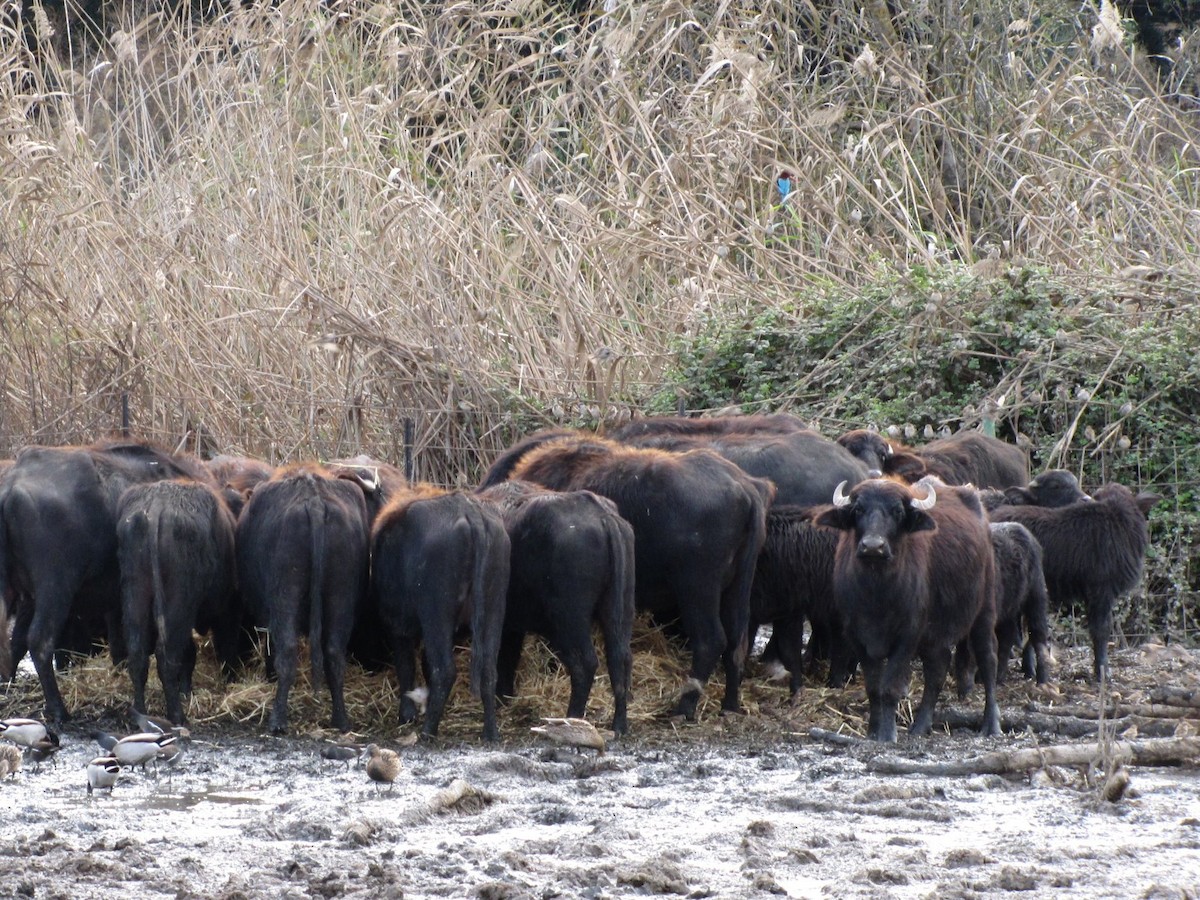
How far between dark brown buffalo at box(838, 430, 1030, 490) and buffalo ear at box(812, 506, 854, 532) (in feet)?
5.65

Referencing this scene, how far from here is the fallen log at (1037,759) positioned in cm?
620

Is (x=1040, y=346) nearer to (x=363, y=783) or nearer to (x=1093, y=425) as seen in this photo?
(x=1093, y=425)

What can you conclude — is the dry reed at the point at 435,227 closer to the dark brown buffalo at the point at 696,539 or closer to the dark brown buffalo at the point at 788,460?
the dark brown buffalo at the point at 788,460

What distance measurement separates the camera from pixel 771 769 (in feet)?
21.2

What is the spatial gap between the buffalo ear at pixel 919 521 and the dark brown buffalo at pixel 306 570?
2.50 meters

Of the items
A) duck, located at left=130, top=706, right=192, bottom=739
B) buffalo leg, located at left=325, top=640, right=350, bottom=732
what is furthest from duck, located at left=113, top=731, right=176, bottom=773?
buffalo leg, located at left=325, top=640, right=350, bottom=732

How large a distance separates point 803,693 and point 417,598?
2.25 m

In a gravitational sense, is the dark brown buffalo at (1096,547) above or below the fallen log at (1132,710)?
above

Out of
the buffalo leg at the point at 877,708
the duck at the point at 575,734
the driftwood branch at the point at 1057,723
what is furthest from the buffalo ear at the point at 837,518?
the duck at the point at 575,734

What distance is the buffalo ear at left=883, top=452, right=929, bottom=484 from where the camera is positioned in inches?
360

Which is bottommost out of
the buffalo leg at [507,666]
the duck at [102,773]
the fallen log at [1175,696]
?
the fallen log at [1175,696]

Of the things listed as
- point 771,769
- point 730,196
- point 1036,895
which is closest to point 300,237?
point 730,196

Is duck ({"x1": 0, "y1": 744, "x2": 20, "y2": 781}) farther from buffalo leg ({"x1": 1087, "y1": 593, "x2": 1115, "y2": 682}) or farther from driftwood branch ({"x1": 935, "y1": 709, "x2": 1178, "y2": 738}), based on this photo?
buffalo leg ({"x1": 1087, "y1": 593, "x2": 1115, "y2": 682})

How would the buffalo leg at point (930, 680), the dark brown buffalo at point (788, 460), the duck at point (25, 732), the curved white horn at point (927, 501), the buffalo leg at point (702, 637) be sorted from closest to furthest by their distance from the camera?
the duck at point (25, 732)
the curved white horn at point (927, 501)
the buffalo leg at point (930, 680)
the buffalo leg at point (702, 637)
the dark brown buffalo at point (788, 460)
